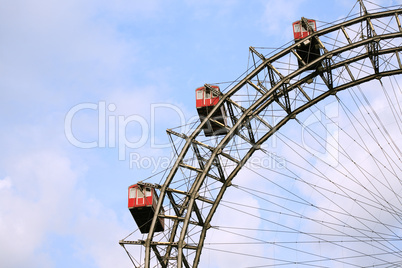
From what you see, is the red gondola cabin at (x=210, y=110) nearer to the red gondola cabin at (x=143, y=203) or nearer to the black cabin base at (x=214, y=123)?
the black cabin base at (x=214, y=123)

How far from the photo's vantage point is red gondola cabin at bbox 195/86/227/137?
1452 inches

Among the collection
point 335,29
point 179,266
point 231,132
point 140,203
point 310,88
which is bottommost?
point 179,266

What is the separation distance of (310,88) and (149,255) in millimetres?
13535

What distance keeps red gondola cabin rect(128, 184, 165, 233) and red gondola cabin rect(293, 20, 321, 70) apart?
1212cm

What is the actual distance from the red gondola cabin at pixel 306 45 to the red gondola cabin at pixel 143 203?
12.1 meters

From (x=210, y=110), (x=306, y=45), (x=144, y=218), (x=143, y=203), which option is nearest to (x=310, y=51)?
(x=306, y=45)

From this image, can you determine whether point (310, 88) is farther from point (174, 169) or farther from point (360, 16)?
point (174, 169)

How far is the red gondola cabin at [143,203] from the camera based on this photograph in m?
37.9

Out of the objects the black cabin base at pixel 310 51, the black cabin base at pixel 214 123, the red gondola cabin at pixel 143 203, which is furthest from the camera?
the red gondola cabin at pixel 143 203

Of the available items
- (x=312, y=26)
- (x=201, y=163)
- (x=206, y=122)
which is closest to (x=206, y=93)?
(x=206, y=122)

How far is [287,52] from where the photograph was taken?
35.9 meters

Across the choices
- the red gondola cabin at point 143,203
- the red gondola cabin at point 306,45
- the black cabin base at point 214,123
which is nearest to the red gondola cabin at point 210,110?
the black cabin base at point 214,123

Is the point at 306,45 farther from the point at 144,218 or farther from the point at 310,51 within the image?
the point at 144,218

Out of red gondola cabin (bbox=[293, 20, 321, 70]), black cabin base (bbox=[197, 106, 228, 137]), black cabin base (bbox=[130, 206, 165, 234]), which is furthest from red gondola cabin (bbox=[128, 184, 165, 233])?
red gondola cabin (bbox=[293, 20, 321, 70])
